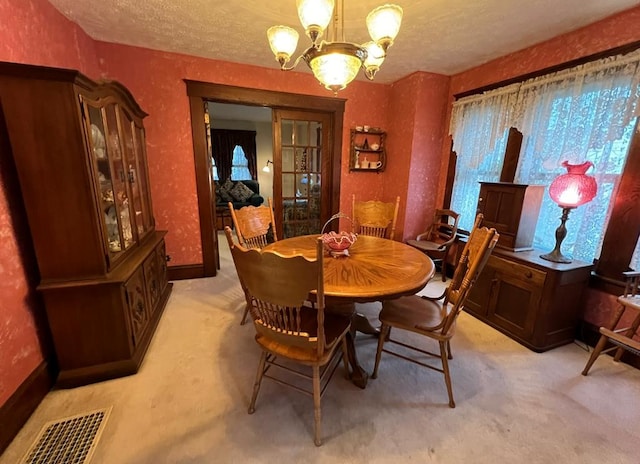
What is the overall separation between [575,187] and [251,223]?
8.37 feet

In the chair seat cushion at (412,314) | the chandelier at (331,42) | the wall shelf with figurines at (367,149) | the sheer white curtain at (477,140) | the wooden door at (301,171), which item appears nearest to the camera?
the chandelier at (331,42)

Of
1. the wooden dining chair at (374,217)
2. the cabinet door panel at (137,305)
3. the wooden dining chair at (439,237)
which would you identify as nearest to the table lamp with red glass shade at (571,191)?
the wooden dining chair at (439,237)

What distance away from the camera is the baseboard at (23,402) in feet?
4.31

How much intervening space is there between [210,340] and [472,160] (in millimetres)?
3233

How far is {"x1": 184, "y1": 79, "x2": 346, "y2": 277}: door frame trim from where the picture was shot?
9.89ft

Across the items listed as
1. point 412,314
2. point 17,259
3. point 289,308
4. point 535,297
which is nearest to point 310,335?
point 289,308

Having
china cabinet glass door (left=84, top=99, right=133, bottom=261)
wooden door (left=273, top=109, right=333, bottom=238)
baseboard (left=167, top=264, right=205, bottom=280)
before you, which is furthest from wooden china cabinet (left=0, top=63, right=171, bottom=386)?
wooden door (left=273, top=109, right=333, bottom=238)

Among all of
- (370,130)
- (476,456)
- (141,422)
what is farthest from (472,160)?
(141,422)

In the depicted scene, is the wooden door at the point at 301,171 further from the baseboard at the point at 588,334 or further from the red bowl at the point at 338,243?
the baseboard at the point at 588,334

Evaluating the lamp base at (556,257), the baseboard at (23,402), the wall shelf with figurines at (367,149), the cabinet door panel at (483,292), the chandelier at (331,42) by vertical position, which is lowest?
the baseboard at (23,402)

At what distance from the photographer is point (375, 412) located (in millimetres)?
1529

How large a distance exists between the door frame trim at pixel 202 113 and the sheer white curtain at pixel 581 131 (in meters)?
1.99

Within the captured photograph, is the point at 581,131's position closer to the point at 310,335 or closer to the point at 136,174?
the point at 310,335

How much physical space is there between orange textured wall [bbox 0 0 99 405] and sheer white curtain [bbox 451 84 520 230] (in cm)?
376
